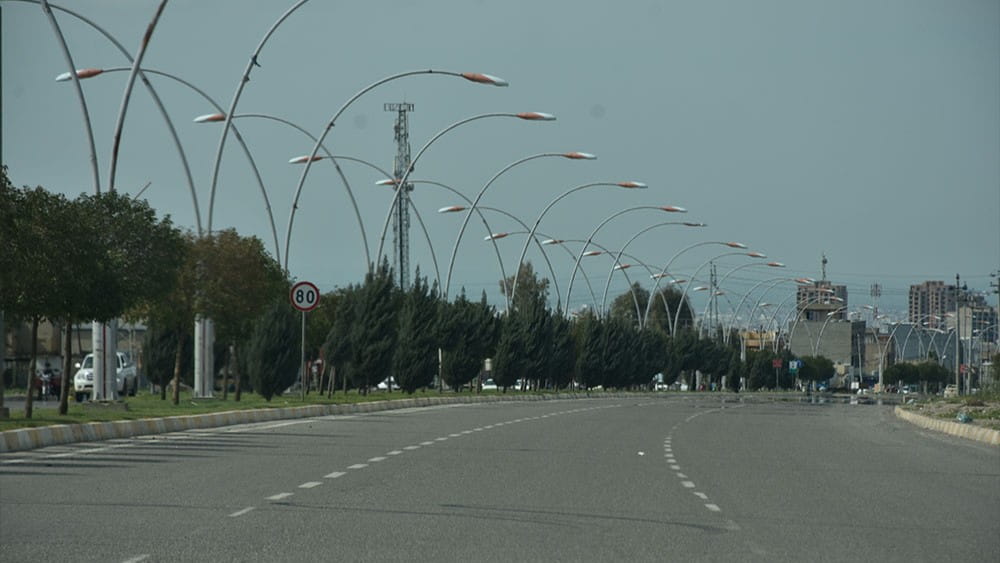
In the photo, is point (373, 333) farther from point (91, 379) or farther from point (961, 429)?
point (961, 429)

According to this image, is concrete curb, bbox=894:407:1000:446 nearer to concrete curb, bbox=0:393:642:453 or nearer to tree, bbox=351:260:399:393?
concrete curb, bbox=0:393:642:453

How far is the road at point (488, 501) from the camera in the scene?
39.7ft

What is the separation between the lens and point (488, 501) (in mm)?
16000

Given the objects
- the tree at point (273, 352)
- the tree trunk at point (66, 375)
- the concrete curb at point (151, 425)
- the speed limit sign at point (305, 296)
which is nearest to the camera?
the concrete curb at point (151, 425)

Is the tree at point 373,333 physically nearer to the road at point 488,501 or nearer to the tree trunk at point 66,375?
the tree trunk at point 66,375

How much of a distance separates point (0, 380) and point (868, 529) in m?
19.0

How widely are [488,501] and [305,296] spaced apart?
87.8ft

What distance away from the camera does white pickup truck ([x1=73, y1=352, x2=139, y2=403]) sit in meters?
63.3

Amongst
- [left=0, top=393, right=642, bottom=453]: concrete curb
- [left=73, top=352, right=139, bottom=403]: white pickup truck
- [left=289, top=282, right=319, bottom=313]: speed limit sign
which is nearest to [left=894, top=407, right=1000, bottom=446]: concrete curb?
[left=289, top=282, right=319, bottom=313]: speed limit sign

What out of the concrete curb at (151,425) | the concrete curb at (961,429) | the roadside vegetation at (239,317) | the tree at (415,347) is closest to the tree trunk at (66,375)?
the roadside vegetation at (239,317)

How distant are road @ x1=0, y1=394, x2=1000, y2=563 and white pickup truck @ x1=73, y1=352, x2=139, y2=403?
115 ft

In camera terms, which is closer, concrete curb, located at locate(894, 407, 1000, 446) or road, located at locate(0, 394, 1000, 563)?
road, located at locate(0, 394, 1000, 563)

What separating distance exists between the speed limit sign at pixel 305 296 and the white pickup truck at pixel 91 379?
1948cm

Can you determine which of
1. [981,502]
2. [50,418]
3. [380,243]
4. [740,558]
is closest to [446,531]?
[740,558]
